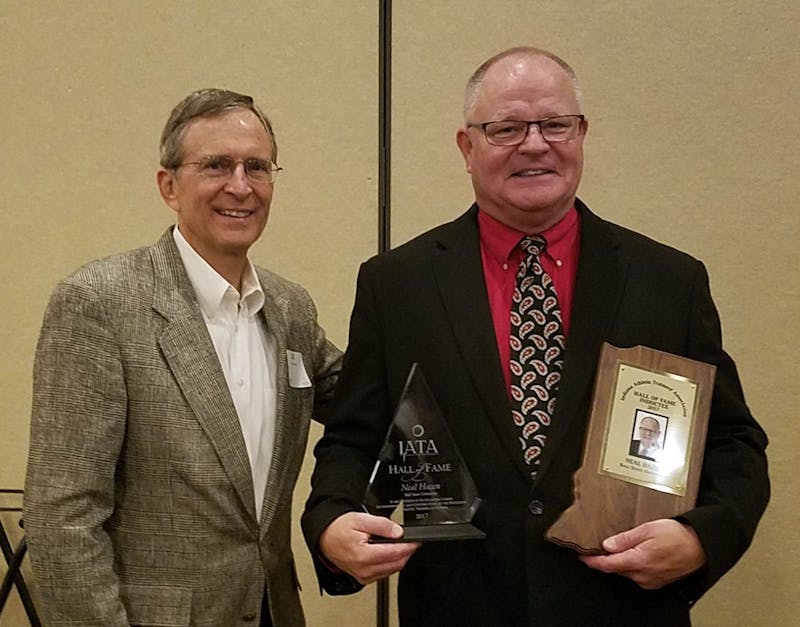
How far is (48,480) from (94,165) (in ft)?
4.72

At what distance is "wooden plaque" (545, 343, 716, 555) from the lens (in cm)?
131

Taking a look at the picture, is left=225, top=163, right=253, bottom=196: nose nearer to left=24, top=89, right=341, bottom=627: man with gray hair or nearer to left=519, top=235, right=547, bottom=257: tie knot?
left=24, top=89, right=341, bottom=627: man with gray hair

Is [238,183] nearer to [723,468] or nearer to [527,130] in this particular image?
[527,130]

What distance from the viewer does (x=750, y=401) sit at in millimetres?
2428

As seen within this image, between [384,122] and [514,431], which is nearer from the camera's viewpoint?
[514,431]

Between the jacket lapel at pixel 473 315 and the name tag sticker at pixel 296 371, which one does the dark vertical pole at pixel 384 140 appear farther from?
the jacket lapel at pixel 473 315

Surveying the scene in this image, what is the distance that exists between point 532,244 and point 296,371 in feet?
1.75

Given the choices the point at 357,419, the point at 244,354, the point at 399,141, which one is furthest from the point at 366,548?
the point at 399,141

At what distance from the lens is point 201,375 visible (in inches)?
61.2

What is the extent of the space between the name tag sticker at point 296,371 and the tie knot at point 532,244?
1.68ft

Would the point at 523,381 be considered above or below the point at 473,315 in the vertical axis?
below

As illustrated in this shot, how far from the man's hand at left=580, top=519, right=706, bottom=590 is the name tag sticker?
26.2 inches

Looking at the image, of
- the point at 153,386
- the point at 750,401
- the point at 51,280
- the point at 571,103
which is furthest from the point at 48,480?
the point at 750,401

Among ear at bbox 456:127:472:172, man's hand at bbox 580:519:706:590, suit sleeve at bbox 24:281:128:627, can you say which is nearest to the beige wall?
ear at bbox 456:127:472:172
